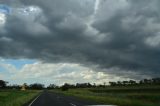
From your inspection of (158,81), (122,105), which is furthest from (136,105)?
(158,81)

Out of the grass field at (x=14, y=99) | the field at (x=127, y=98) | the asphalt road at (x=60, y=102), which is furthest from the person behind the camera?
the grass field at (x=14, y=99)

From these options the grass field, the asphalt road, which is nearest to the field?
the asphalt road

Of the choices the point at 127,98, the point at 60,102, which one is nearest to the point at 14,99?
the point at 60,102

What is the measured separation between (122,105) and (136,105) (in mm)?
1388

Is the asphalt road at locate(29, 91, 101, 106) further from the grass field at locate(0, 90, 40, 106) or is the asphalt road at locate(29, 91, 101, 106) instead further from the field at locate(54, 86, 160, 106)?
the field at locate(54, 86, 160, 106)

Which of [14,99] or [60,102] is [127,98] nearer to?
[60,102]

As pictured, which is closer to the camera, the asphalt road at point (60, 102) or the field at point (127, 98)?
the asphalt road at point (60, 102)

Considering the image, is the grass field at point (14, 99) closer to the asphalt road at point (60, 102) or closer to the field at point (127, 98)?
the asphalt road at point (60, 102)

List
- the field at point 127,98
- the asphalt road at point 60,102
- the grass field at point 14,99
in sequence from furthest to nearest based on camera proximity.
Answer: the grass field at point 14,99 → the field at point 127,98 → the asphalt road at point 60,102

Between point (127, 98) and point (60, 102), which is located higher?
point (127, 98)

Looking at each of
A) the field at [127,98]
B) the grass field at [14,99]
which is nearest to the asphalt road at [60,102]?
the grass field at [14,99]

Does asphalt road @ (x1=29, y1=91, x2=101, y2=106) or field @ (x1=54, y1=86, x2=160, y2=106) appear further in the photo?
field @ (x1=54, y1=86, x2=160, y2=106)

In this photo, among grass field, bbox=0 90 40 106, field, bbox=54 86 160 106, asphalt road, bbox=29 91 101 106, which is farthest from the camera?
grass field, bbox=0 90 40 106

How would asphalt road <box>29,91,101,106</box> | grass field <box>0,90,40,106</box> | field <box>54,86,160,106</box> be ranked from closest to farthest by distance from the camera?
asphalt road <box>29,91,101,106</box> → field <box>54,86,160,106</box> → grass field <box>0,90,40,106</box>
